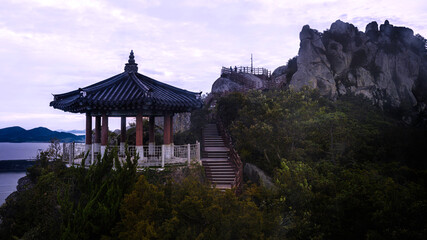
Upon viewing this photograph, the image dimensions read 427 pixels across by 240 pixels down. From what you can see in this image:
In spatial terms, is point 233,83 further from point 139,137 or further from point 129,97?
point 129,97

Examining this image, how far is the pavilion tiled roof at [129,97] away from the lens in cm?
1224

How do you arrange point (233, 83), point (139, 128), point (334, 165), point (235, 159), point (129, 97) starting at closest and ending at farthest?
1. point (129, 97)
2. point (139, 128)
3. point (334, 165)
4. point (235, 159)
5. point (233, 83)

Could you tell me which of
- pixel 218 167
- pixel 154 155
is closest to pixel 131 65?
pixel 154 155

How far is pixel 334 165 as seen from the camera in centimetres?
1698

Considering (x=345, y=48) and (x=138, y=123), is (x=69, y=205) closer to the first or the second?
(x=138, y=123)

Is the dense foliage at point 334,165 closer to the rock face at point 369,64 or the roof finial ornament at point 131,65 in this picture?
the rock face at point 369,64

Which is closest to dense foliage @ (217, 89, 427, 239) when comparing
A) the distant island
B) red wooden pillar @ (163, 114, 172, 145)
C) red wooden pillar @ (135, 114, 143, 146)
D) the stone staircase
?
the stone staircase

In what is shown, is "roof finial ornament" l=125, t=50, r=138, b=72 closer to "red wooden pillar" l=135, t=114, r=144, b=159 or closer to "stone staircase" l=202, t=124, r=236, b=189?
"red wooden pillar" l=135, t=114, r=144, b=159

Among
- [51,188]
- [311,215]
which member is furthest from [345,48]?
[51,188]

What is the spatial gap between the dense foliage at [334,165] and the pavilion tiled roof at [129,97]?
600 centimetres

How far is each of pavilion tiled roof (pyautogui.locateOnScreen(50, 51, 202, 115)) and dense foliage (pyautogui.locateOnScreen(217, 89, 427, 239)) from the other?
600 centimetres

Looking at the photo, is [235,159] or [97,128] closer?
[97,128]

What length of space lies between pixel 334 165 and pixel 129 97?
41.0 feet

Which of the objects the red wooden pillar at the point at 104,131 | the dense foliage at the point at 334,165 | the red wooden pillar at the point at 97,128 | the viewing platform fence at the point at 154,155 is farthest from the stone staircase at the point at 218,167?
the red wooden pillar at the point at 97,128
